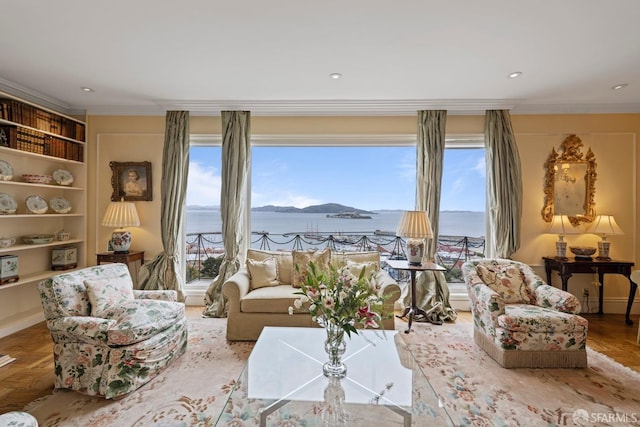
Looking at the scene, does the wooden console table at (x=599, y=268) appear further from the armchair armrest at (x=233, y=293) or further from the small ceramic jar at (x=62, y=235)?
the small ceramic jar at (x=62, y=235)

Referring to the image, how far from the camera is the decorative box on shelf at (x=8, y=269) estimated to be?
3.27m

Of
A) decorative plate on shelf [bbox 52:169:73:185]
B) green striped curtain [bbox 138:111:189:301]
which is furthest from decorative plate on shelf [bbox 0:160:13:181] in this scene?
green striped curtain [bbox 138:111:189:301]

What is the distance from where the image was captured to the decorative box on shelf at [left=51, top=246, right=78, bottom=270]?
402cm

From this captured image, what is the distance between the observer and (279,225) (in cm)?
451

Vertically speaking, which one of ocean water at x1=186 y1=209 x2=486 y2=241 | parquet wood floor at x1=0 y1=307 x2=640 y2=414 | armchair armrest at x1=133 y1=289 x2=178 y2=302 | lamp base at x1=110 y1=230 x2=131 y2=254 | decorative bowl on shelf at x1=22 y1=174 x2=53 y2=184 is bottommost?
parquet wood floor at x1=0 y1=307 x2=640 y2=414

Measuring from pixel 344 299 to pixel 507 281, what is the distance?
7.20 ft

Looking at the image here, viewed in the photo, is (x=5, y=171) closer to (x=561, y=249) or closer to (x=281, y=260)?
(x=281, y=260)

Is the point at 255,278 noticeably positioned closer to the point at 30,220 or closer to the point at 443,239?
the point at 443,239

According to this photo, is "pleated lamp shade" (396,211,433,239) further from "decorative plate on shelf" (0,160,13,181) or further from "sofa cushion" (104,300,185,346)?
"decorative plate on shelf" (0,160,13,181)

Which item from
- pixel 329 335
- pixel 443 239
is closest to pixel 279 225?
pixel 443 239

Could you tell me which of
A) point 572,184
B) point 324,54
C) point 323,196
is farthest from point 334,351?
point 572,184

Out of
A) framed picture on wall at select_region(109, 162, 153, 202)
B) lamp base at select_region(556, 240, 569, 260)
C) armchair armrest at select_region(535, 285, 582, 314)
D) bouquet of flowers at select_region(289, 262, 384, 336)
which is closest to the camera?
bouquet of flowers at select_region(289, 262, 384, 336)

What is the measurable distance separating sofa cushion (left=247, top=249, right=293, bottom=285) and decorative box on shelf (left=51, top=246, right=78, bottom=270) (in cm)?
238

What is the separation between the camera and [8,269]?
10.9 ft
